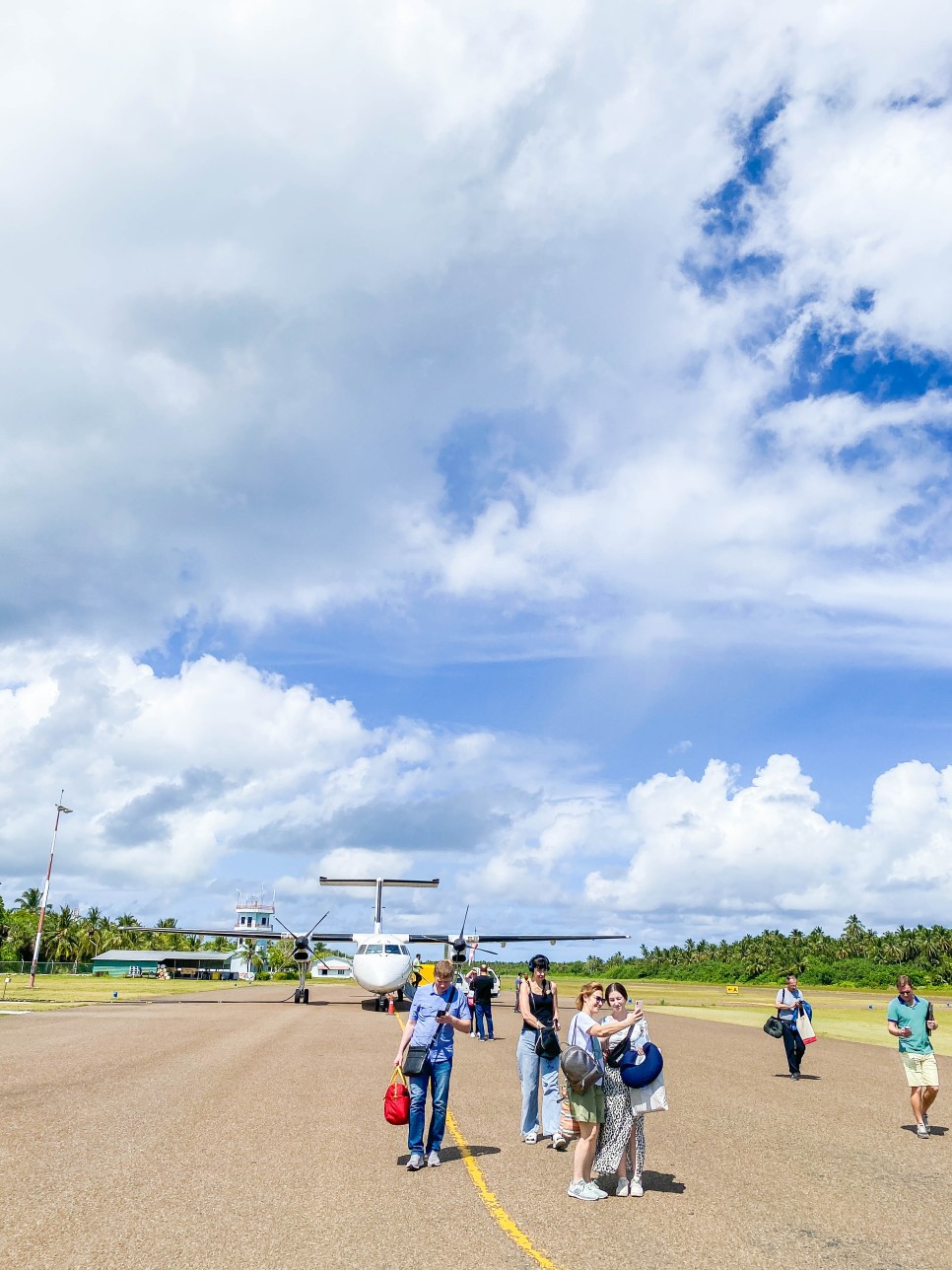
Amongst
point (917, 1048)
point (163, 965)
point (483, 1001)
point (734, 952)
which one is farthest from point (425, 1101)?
point (734, 952)

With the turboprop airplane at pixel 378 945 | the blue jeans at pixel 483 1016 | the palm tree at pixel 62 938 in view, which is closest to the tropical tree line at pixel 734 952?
the palm tree at pixel 62 938

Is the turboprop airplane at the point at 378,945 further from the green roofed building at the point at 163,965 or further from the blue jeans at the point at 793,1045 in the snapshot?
the green roofed building at the point at 163,965

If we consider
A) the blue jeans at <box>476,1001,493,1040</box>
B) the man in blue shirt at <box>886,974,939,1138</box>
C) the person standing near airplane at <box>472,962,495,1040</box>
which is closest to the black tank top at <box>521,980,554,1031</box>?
the man in blue shirt at <box>886,974,939,1138</box>

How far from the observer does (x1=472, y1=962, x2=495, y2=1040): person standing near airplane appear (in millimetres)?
21750

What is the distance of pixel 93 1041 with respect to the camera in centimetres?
2108

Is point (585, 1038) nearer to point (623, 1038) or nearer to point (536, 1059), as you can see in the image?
point (623, 1038)

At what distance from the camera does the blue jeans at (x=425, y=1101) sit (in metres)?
8.56

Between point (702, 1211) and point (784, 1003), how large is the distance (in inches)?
419

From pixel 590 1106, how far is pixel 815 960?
113 m

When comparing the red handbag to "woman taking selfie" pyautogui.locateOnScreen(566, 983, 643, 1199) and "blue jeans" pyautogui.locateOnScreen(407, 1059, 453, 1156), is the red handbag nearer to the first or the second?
"blue jeans" pyautogui.locateOnScreen(407, 1059, 453, 1156)

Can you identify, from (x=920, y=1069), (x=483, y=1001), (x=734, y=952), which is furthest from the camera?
(x=734, y=952)

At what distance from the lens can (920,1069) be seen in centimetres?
1126

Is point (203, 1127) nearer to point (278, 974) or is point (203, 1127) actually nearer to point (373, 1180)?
point (373, 1180)

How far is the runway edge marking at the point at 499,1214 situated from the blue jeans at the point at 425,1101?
Answer: 45cm
